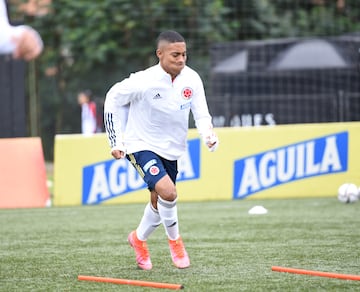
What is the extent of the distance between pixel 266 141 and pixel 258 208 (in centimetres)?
248

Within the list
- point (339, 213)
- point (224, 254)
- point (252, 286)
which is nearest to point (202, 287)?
point (252, 286)

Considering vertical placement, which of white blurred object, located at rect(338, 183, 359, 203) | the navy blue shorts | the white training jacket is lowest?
white blurred object, located at rect(338, 183, 359, 203)

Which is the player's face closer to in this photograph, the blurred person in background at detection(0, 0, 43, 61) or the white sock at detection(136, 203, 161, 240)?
the white sock at detection(136, 203, 161, 240)

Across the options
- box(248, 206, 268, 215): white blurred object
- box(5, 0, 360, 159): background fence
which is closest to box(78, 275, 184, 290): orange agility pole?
box(248, 206, 268, 215): white blurred object

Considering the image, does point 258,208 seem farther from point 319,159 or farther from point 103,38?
point 103,38

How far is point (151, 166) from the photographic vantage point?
7750mm

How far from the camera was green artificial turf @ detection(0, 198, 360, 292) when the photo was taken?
283 inches

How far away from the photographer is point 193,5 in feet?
89.2

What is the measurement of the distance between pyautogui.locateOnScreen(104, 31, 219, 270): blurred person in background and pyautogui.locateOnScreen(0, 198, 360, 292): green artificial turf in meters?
0.48

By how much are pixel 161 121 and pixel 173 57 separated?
1.70 ft

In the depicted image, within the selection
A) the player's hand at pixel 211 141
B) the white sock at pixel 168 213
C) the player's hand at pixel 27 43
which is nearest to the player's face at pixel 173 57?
the player's hand at pixel 211 141

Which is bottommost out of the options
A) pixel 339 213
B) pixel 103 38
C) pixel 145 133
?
pixel 339 213

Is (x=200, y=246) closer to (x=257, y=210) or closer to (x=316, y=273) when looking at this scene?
(x=316, y=273)

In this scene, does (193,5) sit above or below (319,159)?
above
